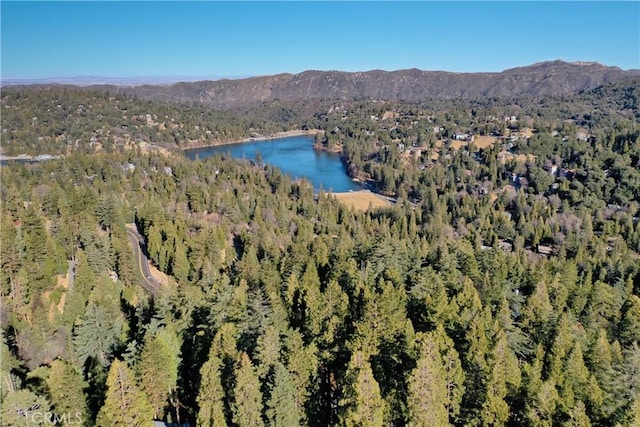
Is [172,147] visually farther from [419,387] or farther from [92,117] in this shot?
[419,387]

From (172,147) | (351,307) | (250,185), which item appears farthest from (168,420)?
(172,147)

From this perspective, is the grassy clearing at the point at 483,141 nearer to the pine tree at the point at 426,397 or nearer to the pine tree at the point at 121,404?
the pine tree at the point at 426,397

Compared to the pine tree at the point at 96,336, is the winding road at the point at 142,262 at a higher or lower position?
lower

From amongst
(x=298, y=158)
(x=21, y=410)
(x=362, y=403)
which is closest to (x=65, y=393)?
(x=21, y=410)

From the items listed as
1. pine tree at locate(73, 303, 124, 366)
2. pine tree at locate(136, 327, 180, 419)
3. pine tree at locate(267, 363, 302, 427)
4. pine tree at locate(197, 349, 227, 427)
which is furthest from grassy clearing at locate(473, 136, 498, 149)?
pine tree at locate(197, 349, 227, 427)

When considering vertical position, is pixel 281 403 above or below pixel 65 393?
above

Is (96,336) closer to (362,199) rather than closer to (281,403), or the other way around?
(281,403)

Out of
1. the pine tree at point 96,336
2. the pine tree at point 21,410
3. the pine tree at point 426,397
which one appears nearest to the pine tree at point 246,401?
the pine tree at point 426,397
